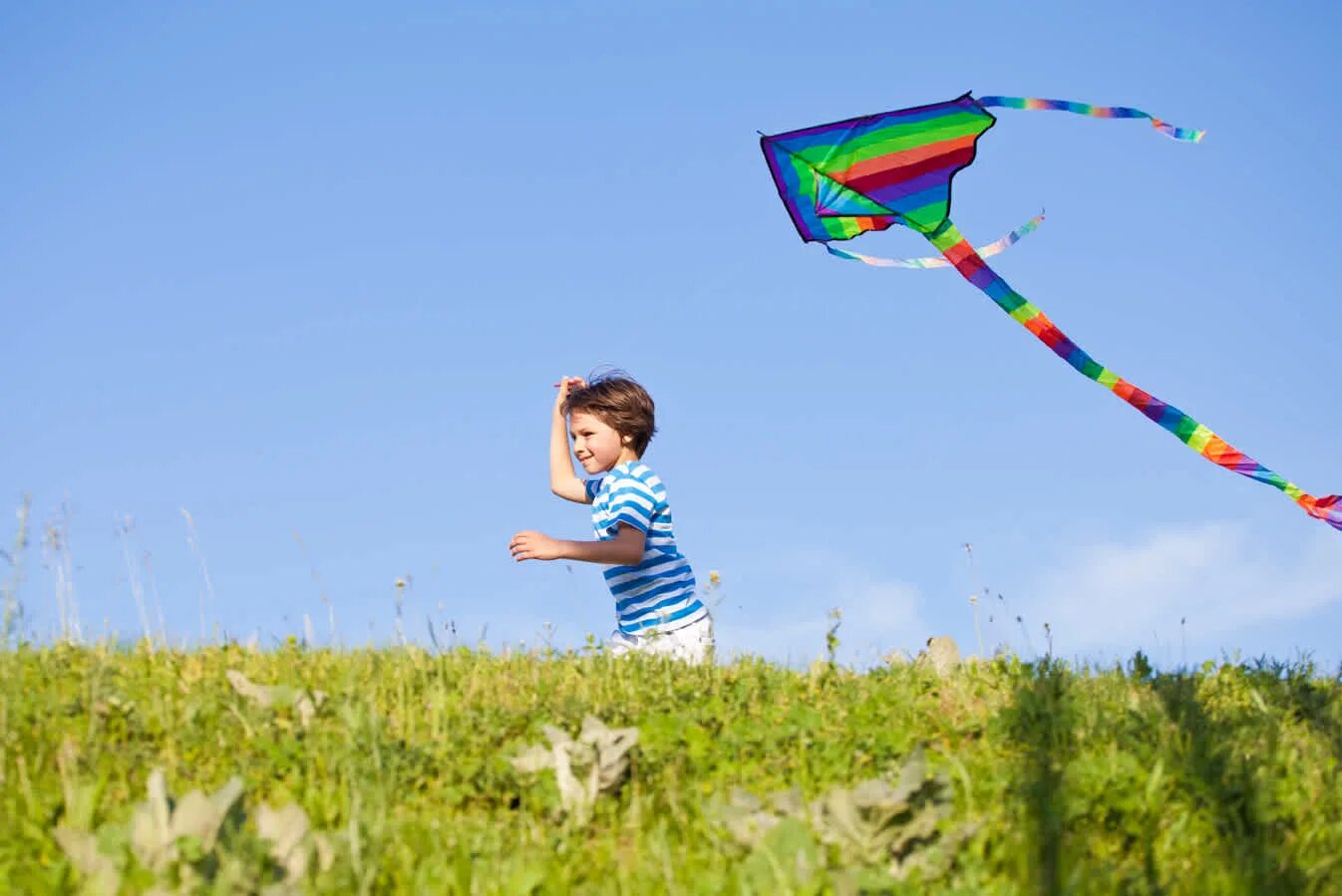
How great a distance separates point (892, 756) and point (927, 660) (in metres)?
2.04

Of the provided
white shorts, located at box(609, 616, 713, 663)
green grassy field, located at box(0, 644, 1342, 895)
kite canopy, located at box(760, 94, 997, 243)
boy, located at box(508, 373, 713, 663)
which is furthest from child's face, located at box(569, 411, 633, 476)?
green grassy field, located at box(0, 644, 1342, 895)

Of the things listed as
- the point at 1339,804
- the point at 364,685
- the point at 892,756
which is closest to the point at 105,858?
the point at 364,685

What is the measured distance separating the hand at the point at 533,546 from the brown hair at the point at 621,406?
72.1 inches

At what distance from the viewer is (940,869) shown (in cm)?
358

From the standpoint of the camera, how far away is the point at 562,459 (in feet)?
32.1

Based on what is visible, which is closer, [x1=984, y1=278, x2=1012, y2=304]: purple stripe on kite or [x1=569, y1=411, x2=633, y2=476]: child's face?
[x1=984, y1=278, x2=1012, y2=304]: purple stripe on kite

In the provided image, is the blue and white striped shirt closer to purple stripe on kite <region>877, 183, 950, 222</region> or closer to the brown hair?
the brown hair

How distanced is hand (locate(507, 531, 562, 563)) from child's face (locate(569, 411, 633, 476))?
1652 millimetres

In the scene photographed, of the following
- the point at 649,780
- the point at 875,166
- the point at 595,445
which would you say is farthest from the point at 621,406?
the point at 649,780

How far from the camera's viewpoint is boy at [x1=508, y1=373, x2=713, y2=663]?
8.33 metres

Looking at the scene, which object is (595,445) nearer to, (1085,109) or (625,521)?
(625,521)

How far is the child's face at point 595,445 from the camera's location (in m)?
9.36

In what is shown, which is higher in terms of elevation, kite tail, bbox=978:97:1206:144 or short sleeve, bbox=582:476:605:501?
kite tail, bbox=978:97:1206:144

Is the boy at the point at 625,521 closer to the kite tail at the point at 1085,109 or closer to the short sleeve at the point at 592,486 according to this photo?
the short sleeve at the point at 592,486
